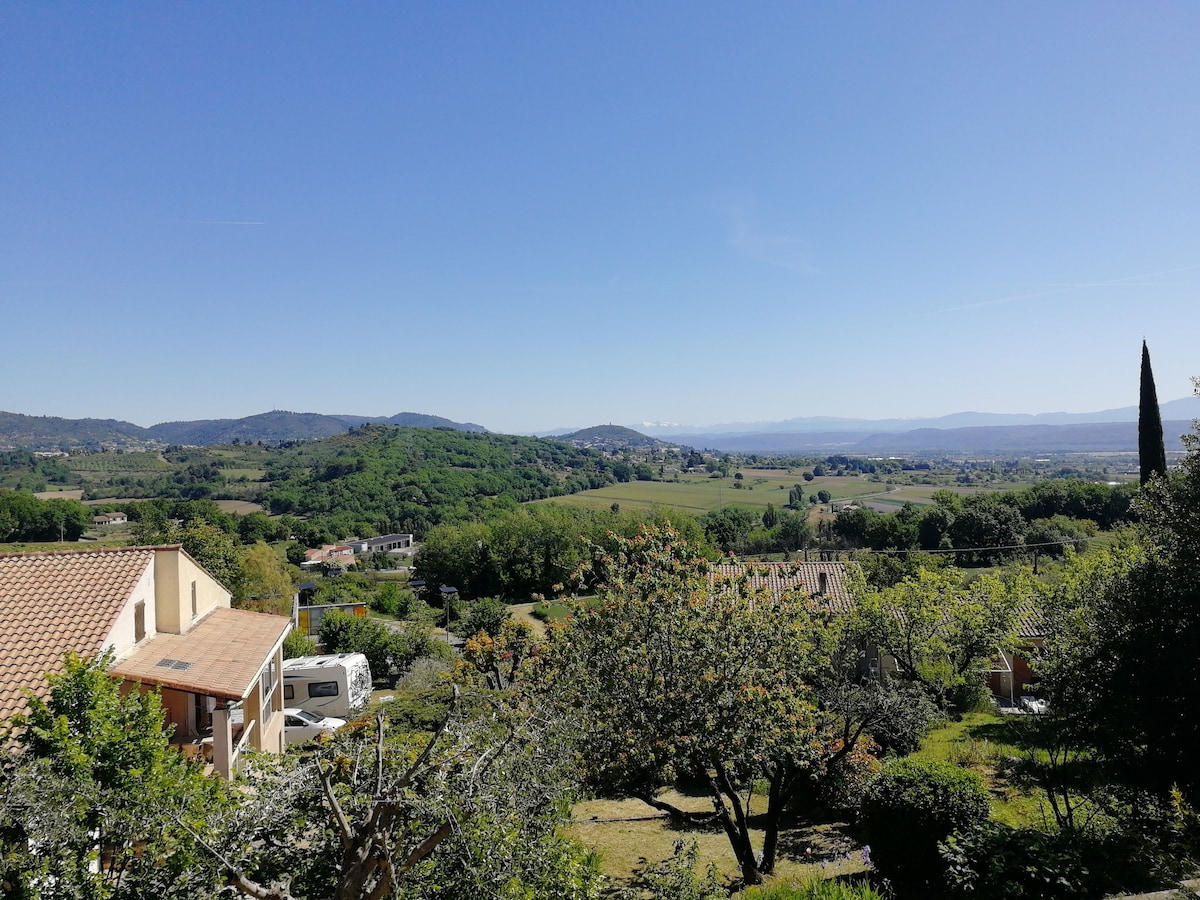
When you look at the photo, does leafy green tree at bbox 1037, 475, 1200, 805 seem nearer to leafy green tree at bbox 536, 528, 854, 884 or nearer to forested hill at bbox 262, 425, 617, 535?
leafy green tree at bbox 536, 528, 854, 884

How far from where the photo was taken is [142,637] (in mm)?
12781

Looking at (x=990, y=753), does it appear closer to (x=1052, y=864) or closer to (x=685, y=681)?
(x=1052, y=864)

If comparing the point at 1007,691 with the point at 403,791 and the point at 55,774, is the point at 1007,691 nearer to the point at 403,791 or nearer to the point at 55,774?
the point at 403,791

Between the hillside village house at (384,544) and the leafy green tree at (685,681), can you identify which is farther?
the hillside village house at (384,544)

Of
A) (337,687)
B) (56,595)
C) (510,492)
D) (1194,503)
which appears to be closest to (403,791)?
(56,595)

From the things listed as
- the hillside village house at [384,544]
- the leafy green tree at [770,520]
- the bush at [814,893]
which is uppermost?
the bush at [814,893]

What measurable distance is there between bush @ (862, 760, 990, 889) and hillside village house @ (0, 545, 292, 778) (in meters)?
9.54

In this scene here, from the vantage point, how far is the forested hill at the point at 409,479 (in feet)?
376

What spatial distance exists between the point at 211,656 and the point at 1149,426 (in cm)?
4432

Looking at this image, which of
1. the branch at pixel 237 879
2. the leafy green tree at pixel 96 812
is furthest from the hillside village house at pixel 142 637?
the branch at pixel 237 879

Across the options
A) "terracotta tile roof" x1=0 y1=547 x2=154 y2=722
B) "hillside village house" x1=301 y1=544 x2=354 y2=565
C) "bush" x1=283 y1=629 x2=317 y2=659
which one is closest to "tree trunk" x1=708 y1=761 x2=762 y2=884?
"terracotta tile roof" x1=0 y1=547 x2=154 y2=722

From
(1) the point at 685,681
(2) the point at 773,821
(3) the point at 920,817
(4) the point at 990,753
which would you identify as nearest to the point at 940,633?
(4) the point at 990,753

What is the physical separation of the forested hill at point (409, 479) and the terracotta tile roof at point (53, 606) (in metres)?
92.3

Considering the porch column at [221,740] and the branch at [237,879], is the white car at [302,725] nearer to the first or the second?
the porch column at [221,740]
